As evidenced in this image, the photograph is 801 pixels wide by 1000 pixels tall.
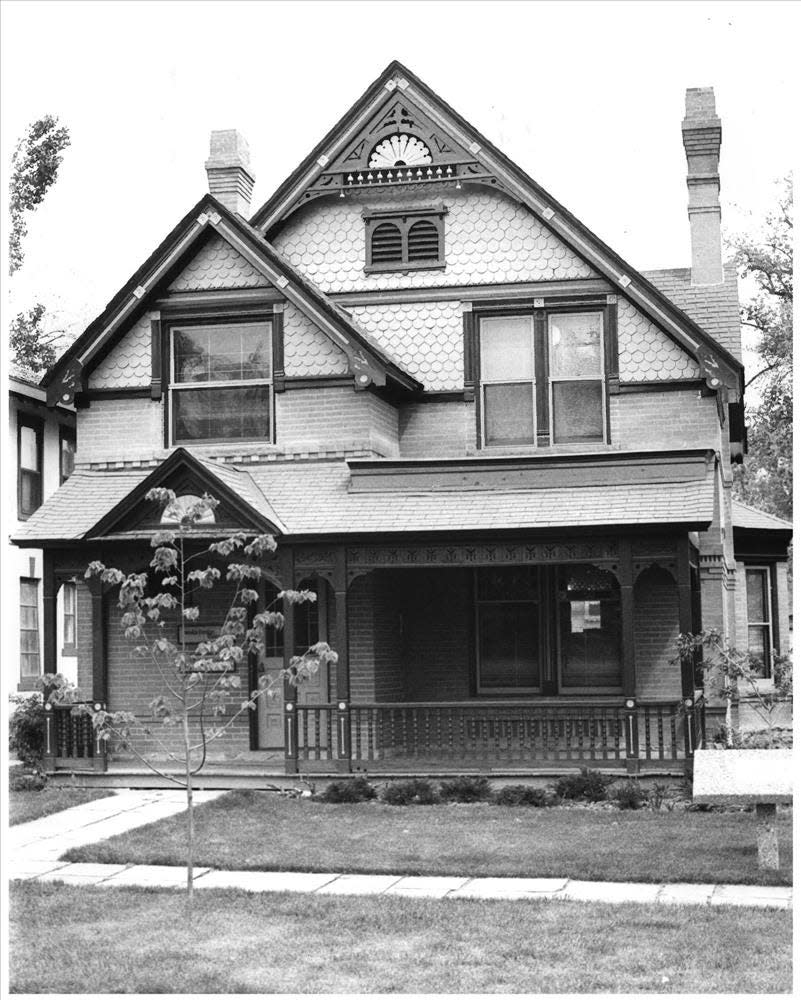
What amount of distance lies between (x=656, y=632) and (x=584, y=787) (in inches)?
146

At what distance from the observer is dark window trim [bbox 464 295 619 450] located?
1958 cm

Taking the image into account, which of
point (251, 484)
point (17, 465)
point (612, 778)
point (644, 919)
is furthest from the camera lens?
point (17, 465)

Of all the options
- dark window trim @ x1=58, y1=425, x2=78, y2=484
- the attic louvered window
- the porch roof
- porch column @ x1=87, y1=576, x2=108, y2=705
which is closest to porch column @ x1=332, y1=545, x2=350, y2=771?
the porch roof

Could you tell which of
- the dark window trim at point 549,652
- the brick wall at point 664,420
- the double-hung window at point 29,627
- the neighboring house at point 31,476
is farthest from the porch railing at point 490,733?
the double-hung window at point 29,627

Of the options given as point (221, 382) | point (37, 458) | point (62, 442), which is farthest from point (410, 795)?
point (62, 442)

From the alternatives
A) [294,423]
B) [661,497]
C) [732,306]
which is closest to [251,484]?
[294,423]

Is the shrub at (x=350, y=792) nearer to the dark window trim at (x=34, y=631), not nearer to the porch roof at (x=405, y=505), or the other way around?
the porch roof at (x=405, y=505)

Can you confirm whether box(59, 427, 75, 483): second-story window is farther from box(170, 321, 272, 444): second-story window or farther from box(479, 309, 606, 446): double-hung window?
box(479, 309, 606, 446): double-hung window

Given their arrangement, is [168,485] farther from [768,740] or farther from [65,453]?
[65,453]

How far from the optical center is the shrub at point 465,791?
1608cm

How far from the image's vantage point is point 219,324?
63.6ft

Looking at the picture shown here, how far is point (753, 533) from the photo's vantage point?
78.9ft

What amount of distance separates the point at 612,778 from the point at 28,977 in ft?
30.0

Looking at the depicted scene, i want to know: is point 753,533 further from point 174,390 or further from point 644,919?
point 644,919
